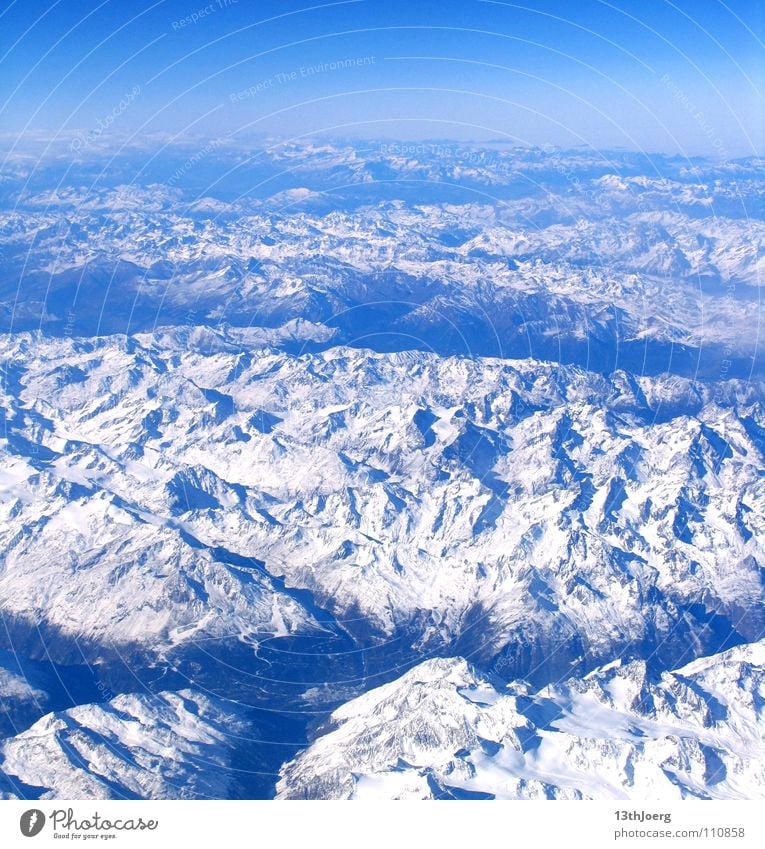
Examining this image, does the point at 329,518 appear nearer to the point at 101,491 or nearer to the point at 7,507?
the point at 101,491

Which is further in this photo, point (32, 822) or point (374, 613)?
point (374, 613)

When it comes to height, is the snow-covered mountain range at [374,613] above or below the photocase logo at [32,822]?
below

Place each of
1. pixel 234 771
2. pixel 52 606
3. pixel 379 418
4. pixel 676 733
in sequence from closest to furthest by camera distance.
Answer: pixel 234 771, pixel 676 733, pixel 52 606, pixel 379 418

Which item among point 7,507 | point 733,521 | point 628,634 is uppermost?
point 7,507

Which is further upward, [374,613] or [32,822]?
[32,822]

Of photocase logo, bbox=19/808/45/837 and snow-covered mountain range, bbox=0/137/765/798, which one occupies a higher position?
photocase logo, bbox=19/808/45/837

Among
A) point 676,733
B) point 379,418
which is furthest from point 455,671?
point 379,418

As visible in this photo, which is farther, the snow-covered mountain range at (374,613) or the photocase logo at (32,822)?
the snow-covered mountain range at (374,613)

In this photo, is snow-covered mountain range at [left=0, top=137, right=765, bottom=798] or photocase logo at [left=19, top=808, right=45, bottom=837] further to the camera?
snow-covered mountain range at [left=0, top=137, right=765, bottom=798]
